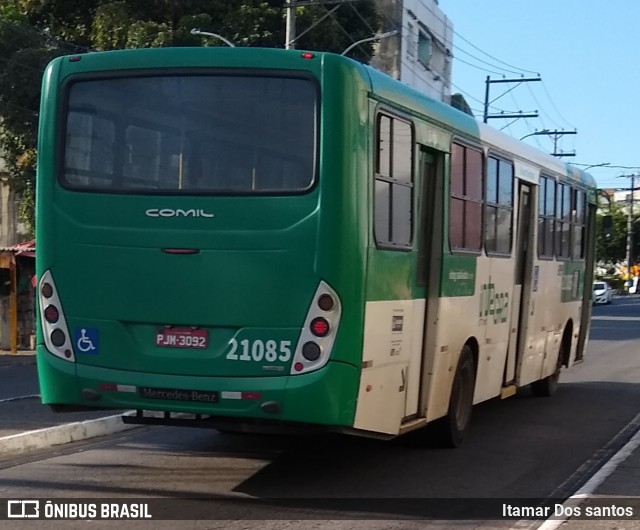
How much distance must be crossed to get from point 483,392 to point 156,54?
5.29 metres

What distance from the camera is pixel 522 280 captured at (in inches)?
514

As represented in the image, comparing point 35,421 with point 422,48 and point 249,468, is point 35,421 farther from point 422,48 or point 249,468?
point 422,48

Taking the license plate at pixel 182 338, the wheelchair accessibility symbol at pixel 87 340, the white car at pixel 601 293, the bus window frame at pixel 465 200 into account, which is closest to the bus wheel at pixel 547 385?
the bus window frame at pixel 465 200

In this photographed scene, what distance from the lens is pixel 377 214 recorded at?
824 centimetres

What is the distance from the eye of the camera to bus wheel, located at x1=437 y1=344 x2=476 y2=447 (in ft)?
34.5

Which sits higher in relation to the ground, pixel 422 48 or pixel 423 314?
pixel 422 48

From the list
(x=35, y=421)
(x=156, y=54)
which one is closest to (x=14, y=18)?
(x=35, y=421)

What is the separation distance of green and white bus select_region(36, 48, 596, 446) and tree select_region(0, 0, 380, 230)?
20.1 metres

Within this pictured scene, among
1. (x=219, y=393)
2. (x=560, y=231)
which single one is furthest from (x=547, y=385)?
(x=219, y=393)

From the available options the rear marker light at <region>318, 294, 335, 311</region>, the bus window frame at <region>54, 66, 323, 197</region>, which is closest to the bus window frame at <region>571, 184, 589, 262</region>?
the bus window frame at <region>54, 66, 323, 197</region>

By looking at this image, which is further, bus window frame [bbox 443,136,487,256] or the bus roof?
bus window frame [bbox 443,136,487,256]

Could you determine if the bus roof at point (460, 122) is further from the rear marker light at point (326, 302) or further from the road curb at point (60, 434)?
the road curb at point (60, 434)

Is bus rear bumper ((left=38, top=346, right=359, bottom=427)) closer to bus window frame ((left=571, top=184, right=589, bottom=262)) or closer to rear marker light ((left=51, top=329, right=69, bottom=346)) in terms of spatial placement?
rear marker light ((left=51, top=329, right=69, bottom=346))

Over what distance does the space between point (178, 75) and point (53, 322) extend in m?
2.07
